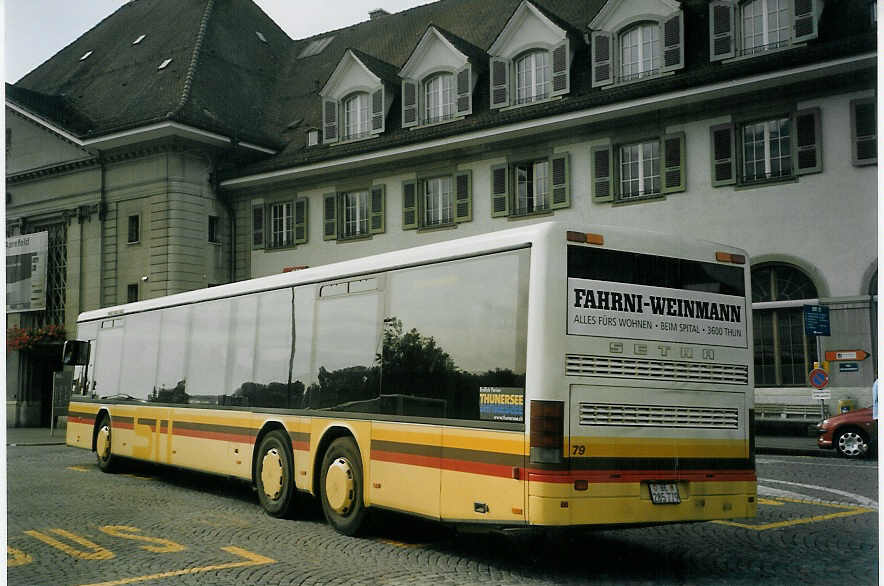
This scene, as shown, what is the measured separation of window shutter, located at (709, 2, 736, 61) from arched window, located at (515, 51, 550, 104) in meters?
5.70

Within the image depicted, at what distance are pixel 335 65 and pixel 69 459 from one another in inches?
365

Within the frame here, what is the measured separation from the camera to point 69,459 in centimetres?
1734

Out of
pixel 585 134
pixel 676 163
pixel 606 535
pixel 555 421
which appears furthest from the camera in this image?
pixel 585 134

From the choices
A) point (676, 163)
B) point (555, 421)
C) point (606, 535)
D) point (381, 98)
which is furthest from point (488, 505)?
point (381, 98)

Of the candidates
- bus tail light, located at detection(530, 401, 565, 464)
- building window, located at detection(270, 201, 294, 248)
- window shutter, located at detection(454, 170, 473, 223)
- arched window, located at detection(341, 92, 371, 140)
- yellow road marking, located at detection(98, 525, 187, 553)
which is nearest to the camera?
bus tail light, located at detection(530, 401, 565, 464)

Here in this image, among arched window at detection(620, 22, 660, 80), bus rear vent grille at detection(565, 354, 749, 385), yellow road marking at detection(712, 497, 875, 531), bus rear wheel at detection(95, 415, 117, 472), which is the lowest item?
yellow road marking at detection(712, 497, 875, 531)

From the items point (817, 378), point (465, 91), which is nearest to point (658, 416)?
point (817, 378)

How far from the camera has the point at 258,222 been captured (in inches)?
1048

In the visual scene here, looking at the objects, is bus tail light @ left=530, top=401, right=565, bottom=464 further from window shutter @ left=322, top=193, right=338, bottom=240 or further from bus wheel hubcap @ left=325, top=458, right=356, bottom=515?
window shutter @ left=322, top=193, right=338, bottom=240

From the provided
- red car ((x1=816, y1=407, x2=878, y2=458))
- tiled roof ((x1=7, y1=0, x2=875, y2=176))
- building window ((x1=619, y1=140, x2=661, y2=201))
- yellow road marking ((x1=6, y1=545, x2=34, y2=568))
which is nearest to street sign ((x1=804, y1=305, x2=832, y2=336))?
red car ((x1=816, y1=407, x2=878, y2=458))

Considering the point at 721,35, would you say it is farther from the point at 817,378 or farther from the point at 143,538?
the point at 143,538

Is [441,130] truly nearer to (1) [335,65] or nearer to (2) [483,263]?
(1) [335,65]

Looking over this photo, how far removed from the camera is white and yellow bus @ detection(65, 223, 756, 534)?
24.2 feet

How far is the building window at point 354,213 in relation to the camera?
25.0 meters
